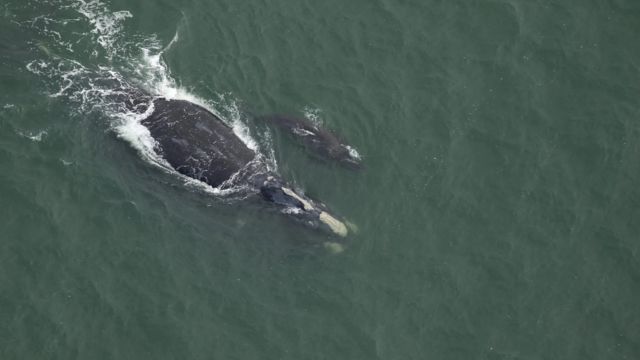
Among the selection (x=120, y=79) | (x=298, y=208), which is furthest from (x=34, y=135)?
(x=298, y=208)

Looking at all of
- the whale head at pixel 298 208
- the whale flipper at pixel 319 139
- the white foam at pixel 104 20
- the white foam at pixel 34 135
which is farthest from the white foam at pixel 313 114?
the white foam at pixel 34 135

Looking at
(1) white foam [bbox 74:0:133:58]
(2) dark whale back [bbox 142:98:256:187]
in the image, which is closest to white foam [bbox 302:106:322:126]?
(2) dark whale back [bbox 142:98:256:187]

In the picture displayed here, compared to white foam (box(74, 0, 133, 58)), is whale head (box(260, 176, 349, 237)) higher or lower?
lower

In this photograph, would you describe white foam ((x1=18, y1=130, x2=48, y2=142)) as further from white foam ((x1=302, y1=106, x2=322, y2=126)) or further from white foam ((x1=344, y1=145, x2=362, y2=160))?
white foam ((x1=344, y1=145, x2=362, y2=160))

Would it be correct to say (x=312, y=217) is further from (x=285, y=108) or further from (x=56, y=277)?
(x=56, y=277)

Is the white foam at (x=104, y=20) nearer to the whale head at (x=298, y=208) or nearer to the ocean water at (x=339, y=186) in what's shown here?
the ocean water at (x=339, y=186)

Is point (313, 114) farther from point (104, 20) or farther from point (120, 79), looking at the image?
point (104, 20)
